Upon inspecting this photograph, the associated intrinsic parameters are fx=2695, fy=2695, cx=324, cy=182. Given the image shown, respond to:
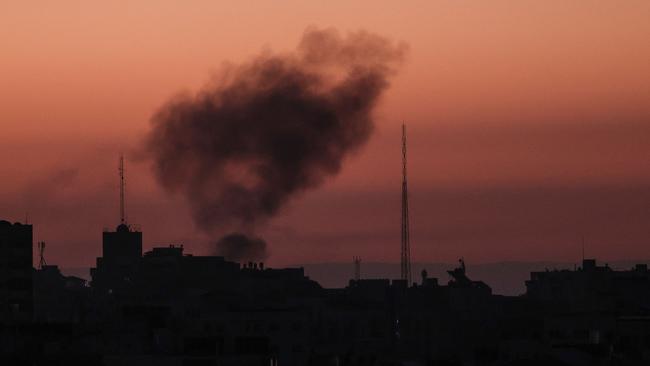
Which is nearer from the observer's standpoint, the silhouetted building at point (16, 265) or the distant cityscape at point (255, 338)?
the distant cityscape at point (255, 338)

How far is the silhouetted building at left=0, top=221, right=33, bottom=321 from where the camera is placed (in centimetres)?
17938

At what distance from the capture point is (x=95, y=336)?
133625 mm

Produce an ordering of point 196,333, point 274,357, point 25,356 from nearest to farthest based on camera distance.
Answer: point 25,356 → point 274,357 → point 196,333

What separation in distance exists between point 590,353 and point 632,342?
25.5 m

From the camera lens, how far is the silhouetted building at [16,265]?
179m

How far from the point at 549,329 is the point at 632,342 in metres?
11.0

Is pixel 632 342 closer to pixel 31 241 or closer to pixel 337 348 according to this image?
pixel 337 348

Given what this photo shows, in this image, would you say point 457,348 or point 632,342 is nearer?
point 632,342

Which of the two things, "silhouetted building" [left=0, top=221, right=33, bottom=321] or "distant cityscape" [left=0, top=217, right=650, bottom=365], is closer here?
"distant cityscape" [left=0, top=217, right=650, bottom=365]

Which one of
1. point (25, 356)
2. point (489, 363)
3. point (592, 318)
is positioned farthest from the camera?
point (592, 318)

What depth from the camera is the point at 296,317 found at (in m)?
182

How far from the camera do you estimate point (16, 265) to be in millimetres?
184000

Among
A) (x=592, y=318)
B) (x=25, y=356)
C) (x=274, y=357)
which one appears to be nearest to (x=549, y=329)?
(x=592, y=318)

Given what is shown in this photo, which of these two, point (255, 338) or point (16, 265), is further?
point (16, 265)
